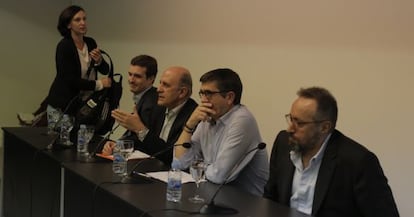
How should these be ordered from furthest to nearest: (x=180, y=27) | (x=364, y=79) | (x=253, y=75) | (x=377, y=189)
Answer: (x=180, y=27), (x=253, y=75), (x=364, y=79), (x=377, y=189)

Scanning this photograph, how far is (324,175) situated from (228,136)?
639mm

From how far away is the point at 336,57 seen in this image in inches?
143

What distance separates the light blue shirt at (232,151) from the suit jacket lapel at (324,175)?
1.68 ft

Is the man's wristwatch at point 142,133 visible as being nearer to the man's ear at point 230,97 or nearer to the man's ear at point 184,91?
the man's ear at point 184,91

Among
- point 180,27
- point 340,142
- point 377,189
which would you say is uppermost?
point 180,27

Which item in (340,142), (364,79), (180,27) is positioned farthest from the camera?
(180,27)

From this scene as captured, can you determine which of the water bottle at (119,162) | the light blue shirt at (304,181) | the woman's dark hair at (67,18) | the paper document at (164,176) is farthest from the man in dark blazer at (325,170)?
the woman's dark hair at (67,18)

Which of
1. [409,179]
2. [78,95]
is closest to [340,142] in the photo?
[409,179]

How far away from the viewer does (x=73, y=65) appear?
4.45 m

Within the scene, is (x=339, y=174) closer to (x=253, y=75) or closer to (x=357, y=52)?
(x=357, y=52)

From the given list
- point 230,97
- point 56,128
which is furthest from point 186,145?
point 56,128

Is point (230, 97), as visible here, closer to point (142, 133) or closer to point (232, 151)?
point (232, 151)

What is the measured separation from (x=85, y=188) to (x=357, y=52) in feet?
5.96

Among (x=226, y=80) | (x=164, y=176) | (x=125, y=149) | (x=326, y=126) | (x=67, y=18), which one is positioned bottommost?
(x=164, y=176)
